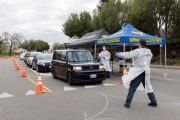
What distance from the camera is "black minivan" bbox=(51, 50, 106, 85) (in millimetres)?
9555

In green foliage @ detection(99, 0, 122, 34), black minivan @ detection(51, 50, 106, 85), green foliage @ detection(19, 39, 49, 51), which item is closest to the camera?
black minivan @ detection(51, 50, 106, 85)

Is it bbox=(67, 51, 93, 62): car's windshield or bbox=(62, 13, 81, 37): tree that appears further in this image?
bbox=(62, 13, 81, 37): tree

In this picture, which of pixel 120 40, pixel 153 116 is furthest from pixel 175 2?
pixel 153 116

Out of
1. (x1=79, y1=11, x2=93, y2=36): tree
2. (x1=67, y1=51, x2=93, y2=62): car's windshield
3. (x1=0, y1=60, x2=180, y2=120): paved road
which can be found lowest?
(x1=0, y1=60, x2=180, y2=120): paved road

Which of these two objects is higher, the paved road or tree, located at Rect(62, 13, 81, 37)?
tree, located at Rect(62, 13, 81, 37)

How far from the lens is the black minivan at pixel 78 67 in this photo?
9.55m

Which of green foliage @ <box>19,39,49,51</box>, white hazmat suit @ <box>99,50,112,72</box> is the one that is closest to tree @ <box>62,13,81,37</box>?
white hazmat suit @ <box>99,50,112,72</box>

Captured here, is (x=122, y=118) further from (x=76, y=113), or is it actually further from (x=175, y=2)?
(x=175, y=2)

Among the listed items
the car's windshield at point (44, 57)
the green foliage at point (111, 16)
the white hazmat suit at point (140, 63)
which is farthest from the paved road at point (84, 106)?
the green foliage at point (111, 16)

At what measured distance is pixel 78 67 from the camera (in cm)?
958

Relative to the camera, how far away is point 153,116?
17.0 feet

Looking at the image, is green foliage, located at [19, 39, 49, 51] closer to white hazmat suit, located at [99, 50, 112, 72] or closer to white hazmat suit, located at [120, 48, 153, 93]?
white hazmat suit, located at [99, 50, 112, 72]

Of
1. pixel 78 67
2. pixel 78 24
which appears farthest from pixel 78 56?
pixel 78 24

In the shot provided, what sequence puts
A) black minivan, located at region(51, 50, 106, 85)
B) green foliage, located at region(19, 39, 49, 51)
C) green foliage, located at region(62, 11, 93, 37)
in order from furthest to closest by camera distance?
1. green foliage, located at region(19, 39, 49, 51)
2. green foliage, located at region(62, 11, 93, 37)
3. black minivan, located at region(51, 50, 106, 85)
